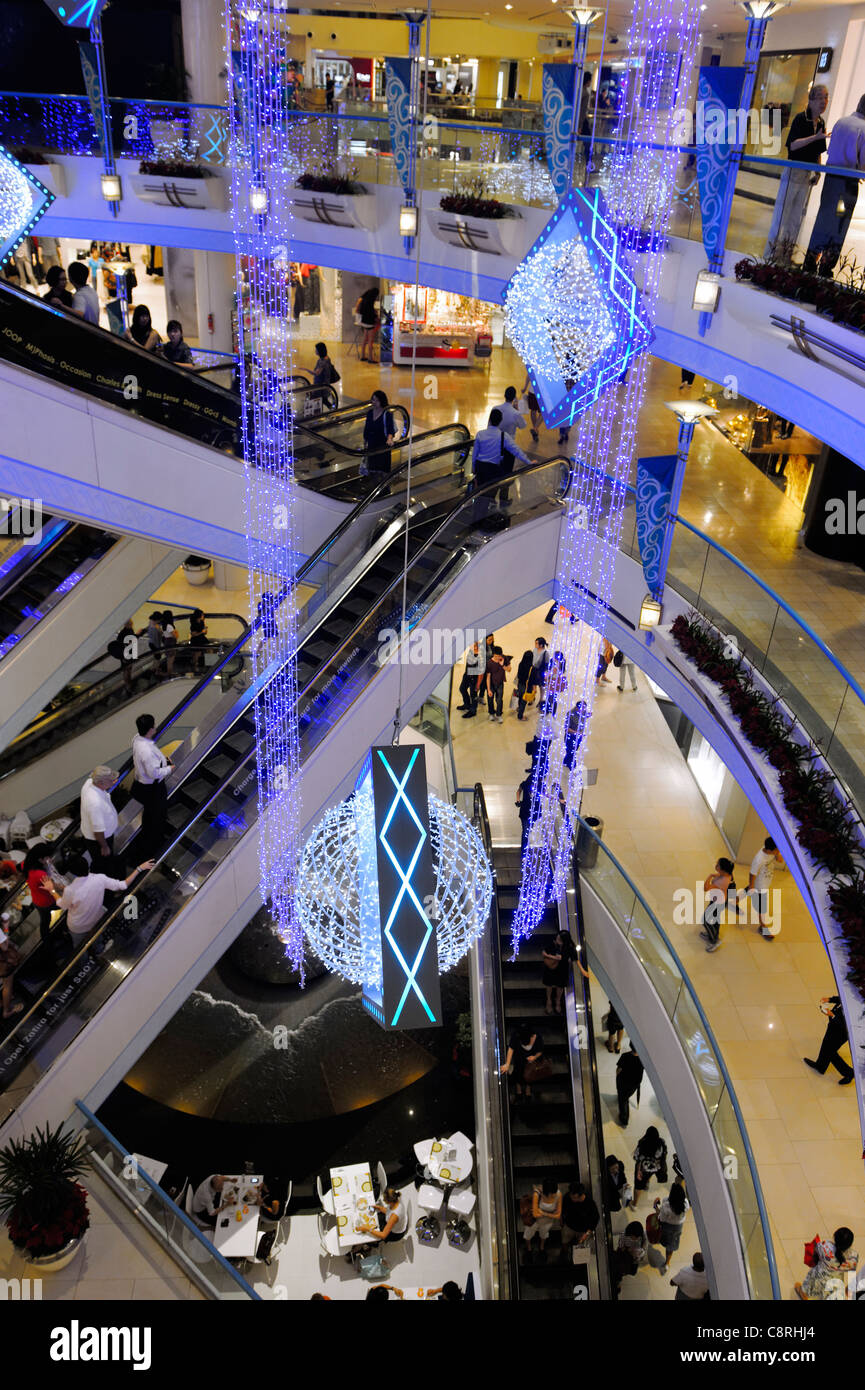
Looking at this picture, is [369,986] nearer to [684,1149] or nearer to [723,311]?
[684,1149]

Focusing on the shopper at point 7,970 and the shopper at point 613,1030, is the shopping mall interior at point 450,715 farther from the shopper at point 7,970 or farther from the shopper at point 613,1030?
the shopper at point 613,1030

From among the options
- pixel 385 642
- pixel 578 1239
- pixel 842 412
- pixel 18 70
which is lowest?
pixel 578 1239

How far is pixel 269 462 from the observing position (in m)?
10.7

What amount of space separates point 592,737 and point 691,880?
2857 millimetres

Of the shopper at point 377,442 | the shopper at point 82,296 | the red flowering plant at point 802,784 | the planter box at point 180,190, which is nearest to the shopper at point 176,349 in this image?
the shopper at point 82,296

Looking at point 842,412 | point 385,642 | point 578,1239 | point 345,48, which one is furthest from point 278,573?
point 345,48

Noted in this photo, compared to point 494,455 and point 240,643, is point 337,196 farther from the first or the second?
point 240,643

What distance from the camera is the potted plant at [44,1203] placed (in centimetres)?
645

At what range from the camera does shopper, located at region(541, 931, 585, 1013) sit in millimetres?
10711

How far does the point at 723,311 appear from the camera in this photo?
809 cm

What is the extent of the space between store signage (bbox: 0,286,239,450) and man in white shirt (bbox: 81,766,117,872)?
3.30m

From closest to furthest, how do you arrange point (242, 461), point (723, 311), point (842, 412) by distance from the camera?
1. point (842, 412)
2. point (723, 311)
3. point (242, 461)

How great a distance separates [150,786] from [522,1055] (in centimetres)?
446

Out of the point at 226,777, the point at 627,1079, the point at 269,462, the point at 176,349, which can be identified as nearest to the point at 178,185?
the point at 176,349
